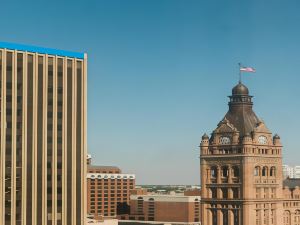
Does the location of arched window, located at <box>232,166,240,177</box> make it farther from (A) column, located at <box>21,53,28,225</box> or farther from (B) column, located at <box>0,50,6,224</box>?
(B) column, located at <box>0,50,6,224</box>

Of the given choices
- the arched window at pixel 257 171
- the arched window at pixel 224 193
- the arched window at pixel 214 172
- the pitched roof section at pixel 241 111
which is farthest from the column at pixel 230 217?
the pitched roof section at pixel 241 111

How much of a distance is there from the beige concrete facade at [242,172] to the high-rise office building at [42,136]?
65.8m

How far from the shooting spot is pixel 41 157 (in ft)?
377

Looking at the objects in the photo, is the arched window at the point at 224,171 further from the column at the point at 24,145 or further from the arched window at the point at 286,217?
the column at the point at 24,145

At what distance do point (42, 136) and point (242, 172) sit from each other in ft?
239

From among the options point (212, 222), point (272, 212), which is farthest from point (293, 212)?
point (212, 222)

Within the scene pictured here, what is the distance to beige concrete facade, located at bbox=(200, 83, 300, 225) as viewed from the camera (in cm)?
17438

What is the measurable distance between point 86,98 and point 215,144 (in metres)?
69.0

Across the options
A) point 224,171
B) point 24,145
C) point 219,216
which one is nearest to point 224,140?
point 224,171

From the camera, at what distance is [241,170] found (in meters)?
174

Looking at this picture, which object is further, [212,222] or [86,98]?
[212,222]

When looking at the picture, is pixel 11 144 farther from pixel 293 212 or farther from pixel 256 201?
pixel 293 212

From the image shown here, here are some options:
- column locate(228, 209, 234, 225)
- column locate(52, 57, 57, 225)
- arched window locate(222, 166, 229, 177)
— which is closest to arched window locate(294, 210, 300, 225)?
column locate(228, 209, 234, 225)

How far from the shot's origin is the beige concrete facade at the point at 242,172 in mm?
174375
